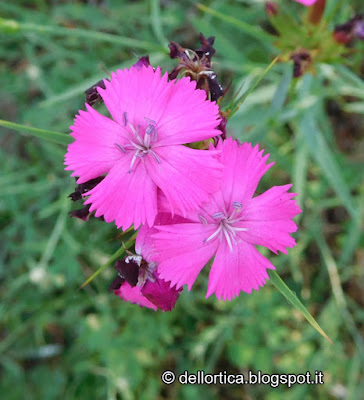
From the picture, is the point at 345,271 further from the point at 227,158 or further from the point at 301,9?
the point at 227,158

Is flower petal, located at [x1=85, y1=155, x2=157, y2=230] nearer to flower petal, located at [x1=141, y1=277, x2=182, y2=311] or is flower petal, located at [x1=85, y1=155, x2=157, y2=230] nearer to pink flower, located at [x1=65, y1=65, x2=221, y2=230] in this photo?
pink flower, located at [x1=65, y1=65, x2=221, y2=230]

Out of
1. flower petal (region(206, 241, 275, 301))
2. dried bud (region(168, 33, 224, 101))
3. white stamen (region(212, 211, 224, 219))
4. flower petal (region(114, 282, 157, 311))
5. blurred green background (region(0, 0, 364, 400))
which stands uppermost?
dried bud (region(168, 33, 224, 101))

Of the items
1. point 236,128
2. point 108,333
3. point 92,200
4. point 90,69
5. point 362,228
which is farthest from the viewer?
point 362,228

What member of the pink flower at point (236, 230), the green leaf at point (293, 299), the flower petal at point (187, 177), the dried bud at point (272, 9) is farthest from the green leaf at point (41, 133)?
the dried bud at point (272, 9)

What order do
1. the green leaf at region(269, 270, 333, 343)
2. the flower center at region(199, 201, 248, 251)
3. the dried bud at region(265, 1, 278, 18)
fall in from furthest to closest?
1. the dried bud at region(265, 1, 278, 18)
2. the flower center at region(199, 201, 248, 251)
3. the green leaf at region(269, 270, 333, 343)

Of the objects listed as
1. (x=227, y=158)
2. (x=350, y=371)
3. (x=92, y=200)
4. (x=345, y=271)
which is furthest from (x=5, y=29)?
(x=350, y=371)

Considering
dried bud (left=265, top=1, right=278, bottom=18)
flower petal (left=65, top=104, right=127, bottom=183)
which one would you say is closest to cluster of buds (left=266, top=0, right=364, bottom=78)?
dried bud (left=265, top=1, right=278, bottom=18)
